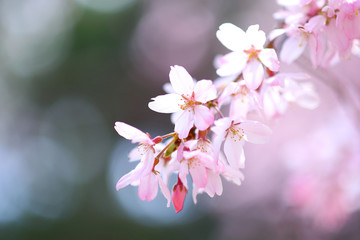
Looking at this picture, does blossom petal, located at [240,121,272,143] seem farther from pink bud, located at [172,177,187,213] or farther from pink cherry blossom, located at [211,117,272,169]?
pink bud, located at [172,177,187,213]

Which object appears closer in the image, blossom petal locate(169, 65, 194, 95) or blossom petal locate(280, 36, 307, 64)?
blossom petal locate(169, 65, 194, 95)

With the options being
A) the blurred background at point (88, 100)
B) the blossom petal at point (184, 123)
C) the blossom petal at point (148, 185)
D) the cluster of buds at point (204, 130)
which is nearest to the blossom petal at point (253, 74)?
the cluster of buds at point (204, 130)

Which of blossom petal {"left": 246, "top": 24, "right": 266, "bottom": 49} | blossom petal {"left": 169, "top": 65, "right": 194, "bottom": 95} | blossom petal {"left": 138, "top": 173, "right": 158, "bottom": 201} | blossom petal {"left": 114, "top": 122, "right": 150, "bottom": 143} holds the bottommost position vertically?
blossom petal {"left": 138, "top": 173, "right": 158, "bottom": 201}

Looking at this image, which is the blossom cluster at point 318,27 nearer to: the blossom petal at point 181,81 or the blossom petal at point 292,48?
the blossom petal at point 292,48

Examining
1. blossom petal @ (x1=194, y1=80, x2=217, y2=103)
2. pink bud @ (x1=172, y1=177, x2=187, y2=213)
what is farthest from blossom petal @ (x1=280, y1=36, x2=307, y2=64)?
pink bud @ (x1=172, y1=177, x2=187, y2=213)

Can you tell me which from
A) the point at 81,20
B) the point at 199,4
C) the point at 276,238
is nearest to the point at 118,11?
the point at 81,20

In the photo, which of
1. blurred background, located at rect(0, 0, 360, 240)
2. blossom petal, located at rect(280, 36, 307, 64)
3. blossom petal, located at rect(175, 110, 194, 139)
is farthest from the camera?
blurred background, located at rect(0, 0, 360, 240)

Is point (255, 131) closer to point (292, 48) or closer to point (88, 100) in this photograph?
point (292, 48)

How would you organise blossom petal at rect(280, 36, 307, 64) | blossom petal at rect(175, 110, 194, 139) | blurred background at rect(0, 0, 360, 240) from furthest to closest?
blurred background at rect(0, 0, 360, 240), blossom petal at rect(280, 36, 307, 64), blossom petal at rect(175, 110, 194, 139)
